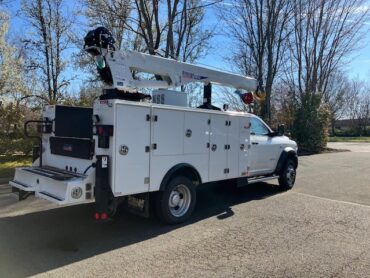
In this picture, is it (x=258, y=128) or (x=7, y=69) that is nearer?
(x=258, y=128)

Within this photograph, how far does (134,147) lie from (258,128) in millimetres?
4573

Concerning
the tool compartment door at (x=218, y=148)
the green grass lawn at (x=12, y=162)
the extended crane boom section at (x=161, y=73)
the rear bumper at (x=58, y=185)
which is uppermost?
the extended crane boom section at (x=161, y=73)

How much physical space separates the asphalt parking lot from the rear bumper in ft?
2.13

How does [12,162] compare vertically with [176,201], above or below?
below

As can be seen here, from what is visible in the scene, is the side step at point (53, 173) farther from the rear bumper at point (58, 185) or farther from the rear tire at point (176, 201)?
the rear tire at point (176, 201)

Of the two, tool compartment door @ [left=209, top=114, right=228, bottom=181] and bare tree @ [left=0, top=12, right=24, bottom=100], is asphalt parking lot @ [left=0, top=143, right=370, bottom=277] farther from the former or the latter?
bare tree @ [left=0, top=12, right=24, bottom=100]

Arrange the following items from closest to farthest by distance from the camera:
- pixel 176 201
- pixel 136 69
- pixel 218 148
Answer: pixel 176 201, pixel 136 69, pixel 218 148

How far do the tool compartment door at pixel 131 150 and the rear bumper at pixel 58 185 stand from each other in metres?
0.43

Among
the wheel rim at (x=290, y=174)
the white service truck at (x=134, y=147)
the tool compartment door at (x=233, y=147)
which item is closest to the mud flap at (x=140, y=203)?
the white service truck at (x=134, y=147)

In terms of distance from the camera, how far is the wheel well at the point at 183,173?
6.53 m

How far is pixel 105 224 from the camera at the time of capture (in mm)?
6730

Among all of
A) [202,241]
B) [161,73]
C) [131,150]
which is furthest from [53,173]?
[161,73]

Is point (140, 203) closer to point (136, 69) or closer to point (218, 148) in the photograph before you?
point (218, 148)

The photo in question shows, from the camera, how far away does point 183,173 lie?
7066mm
